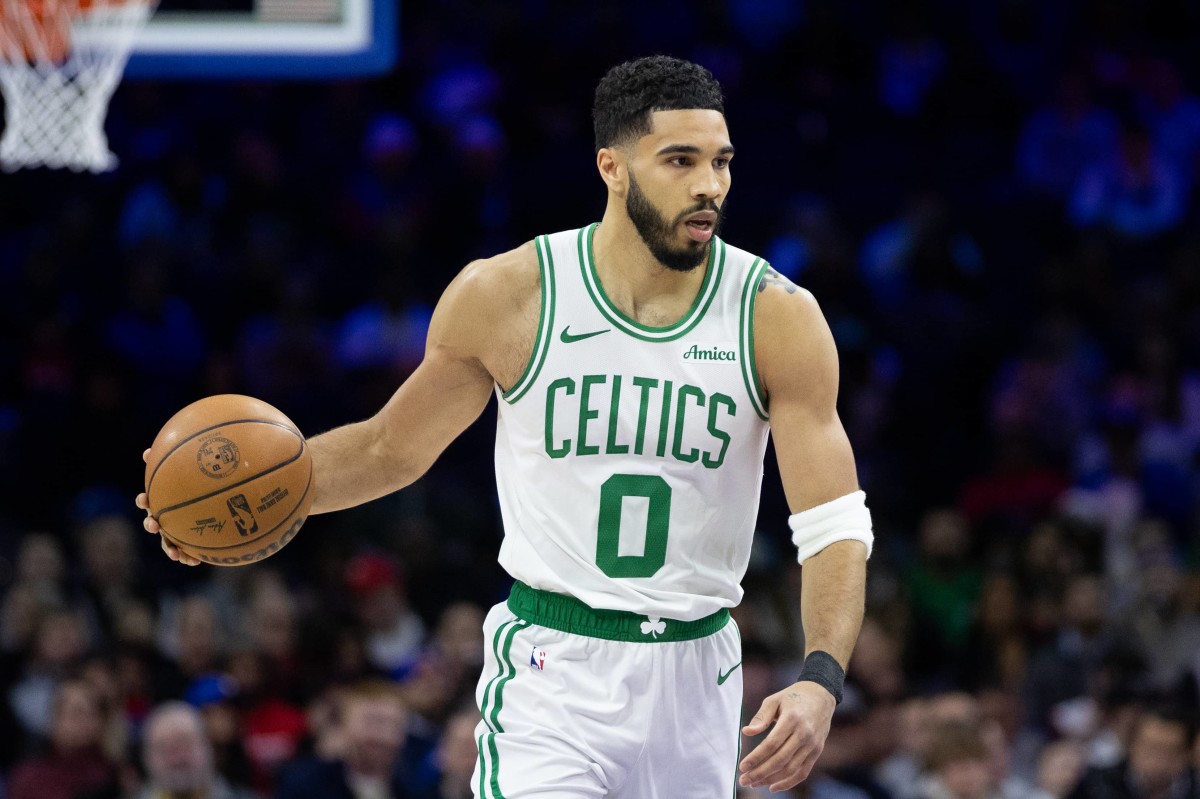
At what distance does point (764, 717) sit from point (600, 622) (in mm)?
711

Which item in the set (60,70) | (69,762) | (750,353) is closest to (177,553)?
(750,353)

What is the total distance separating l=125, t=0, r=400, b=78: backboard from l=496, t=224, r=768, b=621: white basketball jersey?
2.78m

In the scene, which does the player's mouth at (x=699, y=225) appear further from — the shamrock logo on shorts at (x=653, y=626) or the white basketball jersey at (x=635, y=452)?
the shamrock logo on shorts at (x=653, y=626)

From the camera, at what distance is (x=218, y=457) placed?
4.38 metres

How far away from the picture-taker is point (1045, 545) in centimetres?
972

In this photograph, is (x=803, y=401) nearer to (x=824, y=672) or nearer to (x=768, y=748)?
(x=824, y=672)

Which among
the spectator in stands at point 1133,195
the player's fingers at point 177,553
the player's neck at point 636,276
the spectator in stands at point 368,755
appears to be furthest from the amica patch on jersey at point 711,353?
the spectator in stands at point 1133,195

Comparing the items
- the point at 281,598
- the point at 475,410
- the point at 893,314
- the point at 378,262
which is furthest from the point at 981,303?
the point at 475,410

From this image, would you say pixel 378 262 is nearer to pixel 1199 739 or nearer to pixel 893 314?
pixel 893 314

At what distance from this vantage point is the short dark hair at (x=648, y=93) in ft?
14.3

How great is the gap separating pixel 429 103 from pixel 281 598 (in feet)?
16.6

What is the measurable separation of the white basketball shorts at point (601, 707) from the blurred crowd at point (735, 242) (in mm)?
3344

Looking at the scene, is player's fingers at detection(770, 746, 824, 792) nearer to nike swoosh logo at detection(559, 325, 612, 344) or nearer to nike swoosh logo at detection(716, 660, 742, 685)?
nike swoosh logo at detection(716, 660, 742, 685)

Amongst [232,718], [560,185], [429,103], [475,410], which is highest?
[429,103]
